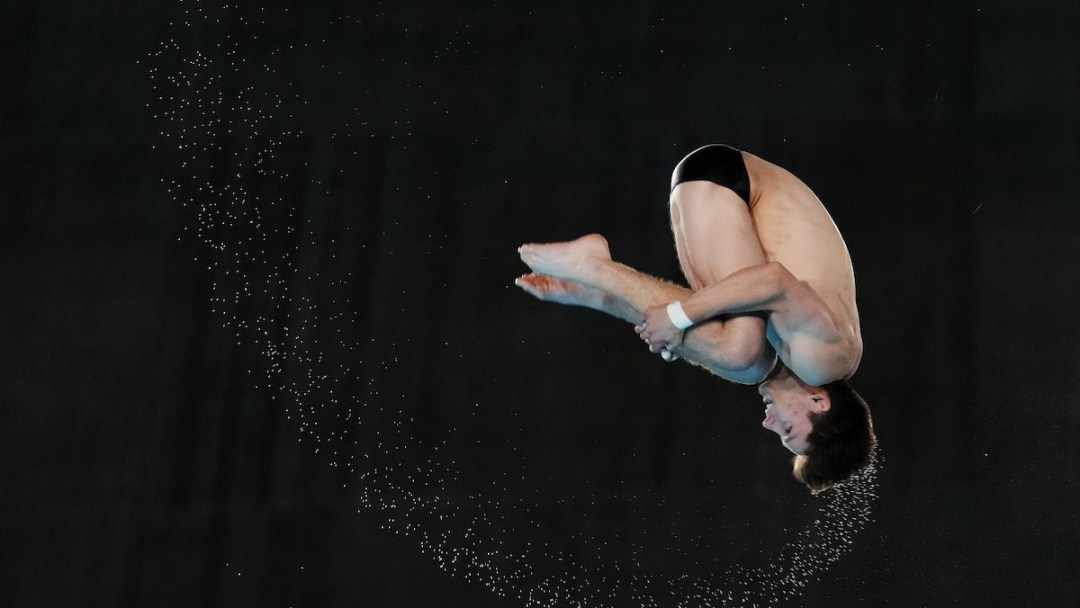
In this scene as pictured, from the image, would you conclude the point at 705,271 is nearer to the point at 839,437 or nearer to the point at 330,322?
the point at 839,437

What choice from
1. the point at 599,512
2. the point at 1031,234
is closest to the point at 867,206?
the point at 1031,234

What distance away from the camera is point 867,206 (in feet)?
13.2

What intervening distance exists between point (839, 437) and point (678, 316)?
1.88 ft

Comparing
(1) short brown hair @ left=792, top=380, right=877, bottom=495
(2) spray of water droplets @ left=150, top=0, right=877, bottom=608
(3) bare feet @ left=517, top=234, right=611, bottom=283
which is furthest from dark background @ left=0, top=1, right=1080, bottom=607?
(3) bare feet @ left=517, top=234, right=611, bottom=283

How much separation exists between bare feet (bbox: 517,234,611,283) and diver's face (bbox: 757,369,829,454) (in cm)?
56

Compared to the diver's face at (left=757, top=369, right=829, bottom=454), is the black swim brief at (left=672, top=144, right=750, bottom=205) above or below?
above

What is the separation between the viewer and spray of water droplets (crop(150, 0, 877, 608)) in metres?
3.85

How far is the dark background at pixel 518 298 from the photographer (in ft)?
12.7

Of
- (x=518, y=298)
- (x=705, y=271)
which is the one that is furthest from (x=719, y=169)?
(x=518, y=298)

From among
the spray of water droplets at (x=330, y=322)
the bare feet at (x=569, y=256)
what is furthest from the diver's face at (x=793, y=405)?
the spray of water droplets at (x=330, y=322)

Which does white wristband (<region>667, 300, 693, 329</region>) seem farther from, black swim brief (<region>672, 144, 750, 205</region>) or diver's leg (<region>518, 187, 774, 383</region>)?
black swim brief (<region>672, 144, 750, 205</region>)

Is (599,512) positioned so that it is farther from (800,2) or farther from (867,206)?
(800,2)

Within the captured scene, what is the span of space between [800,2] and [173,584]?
3160mm

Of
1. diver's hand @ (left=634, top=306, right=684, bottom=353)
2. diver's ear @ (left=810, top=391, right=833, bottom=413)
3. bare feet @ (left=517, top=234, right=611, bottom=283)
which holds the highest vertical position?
bare feet @ (left=517, top=234, right=611, bottom=283)
